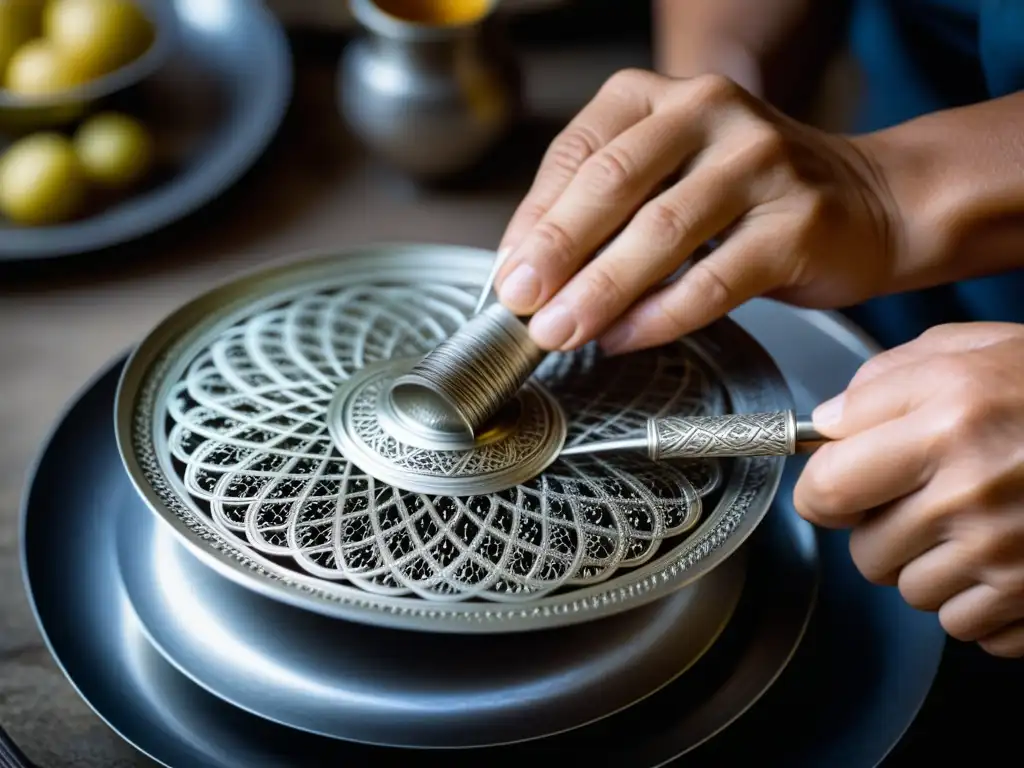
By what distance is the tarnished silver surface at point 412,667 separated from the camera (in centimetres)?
47

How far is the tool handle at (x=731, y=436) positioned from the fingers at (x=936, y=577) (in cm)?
8

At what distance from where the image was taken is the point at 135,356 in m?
0.56

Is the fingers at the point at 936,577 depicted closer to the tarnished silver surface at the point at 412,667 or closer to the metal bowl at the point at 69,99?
the tarnished silver surface at the point at 412,667

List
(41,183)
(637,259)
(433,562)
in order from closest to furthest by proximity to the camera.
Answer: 1. (433,562)
2. (637,259)
3. (41,183)

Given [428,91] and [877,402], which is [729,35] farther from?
[877,402]

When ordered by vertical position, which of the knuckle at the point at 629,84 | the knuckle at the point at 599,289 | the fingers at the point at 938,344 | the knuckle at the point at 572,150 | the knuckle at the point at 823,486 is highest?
the knuckle at the point at 629,84

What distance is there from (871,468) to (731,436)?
0.21 feet

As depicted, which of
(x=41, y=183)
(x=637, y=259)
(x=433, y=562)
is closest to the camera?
(x=433, y=562)

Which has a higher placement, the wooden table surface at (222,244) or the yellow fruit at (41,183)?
the yellow fruit at (41,183)

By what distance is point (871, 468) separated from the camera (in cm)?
48

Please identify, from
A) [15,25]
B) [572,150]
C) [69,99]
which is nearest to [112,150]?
[69,99]

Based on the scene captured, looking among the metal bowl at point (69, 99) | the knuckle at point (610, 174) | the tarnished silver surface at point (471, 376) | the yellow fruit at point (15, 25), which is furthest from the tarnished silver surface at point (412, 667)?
the yellow fruit at point (15, 25)

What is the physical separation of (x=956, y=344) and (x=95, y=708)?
0.44 meters

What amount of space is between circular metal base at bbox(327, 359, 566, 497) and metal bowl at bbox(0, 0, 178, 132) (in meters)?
0.49
